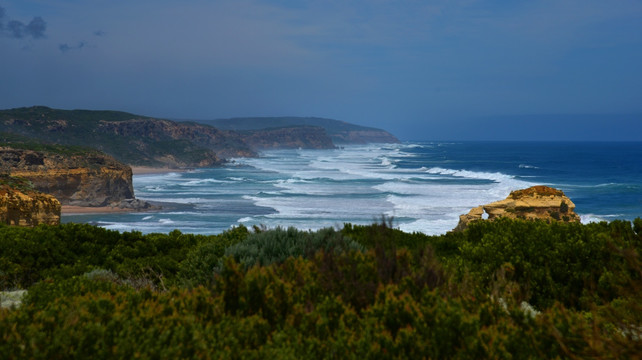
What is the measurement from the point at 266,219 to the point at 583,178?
185 feet

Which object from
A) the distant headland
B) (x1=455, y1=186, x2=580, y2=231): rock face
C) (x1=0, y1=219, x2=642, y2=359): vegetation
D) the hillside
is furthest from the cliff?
the hillside

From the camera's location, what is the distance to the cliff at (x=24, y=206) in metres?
20.0

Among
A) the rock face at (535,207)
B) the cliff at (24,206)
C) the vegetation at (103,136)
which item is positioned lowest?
the cliff at (24,206)

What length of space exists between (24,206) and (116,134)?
110 metres

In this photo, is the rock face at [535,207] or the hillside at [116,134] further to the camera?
the hillside at [116,134]

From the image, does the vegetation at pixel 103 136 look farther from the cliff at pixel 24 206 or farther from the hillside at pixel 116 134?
the cliff at pixel 24 206

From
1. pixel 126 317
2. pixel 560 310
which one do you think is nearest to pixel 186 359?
pixel 126 317

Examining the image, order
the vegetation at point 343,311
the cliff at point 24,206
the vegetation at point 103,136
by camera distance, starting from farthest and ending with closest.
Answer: the vegetation at point 103,136
the cliff at point 24,206
the vegetation at point 343,311

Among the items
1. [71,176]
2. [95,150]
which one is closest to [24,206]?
[71,176]

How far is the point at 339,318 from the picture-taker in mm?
4473

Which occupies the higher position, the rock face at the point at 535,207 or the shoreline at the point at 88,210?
the rock face at the point at 535,207

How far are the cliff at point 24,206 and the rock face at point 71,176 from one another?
83.7 feet

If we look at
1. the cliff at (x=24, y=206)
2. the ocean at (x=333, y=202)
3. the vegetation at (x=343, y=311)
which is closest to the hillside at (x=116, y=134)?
the ocean at (x=333, y=202)

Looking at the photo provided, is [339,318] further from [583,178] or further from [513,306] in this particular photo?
[583,178]
